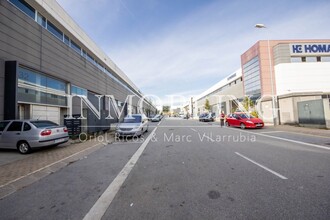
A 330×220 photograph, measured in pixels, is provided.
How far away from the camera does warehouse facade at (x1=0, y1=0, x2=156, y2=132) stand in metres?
9.30

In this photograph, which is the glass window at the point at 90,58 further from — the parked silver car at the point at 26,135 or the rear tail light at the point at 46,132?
the rear tail light at the point at 46,132

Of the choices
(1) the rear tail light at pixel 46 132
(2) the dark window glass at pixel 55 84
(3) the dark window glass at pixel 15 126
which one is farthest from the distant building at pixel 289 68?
(3) the dark window glass at pixel 15 126

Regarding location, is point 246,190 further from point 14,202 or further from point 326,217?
point 14,202

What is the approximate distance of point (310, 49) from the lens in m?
26.8

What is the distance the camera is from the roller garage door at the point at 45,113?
448 inches

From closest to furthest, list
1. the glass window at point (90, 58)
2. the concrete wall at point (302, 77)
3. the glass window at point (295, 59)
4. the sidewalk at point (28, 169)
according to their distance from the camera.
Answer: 1. the sidewalk at point (28, 169)
2. the glass window at point (90, 58)
3. the concrete wall at point (302, 77)
4. the glass window at point (295, 59)

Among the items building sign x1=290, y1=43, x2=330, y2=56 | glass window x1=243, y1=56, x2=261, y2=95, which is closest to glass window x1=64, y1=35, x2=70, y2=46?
glass window x1=243, y1=56, x2=261, y2=95

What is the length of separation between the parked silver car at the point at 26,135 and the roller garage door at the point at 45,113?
3.53 meters

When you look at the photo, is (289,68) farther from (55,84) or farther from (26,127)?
(26,127)

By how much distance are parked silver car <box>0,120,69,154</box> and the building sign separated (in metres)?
32.9

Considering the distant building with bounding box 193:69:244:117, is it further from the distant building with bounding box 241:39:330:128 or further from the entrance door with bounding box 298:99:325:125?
the entrance door with bounding box 298:99:325:125

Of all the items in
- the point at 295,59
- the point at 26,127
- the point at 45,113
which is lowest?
the point at 26,127

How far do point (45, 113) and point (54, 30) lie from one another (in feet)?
22.3

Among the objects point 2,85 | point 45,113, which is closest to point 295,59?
point 45,113
